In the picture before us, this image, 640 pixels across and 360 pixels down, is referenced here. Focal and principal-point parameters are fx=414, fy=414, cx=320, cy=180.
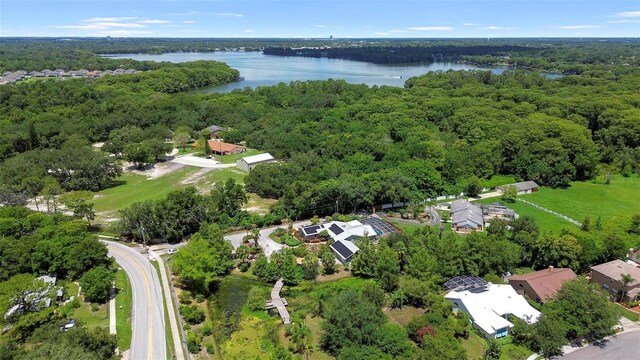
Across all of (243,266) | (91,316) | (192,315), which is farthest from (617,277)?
(91,316)

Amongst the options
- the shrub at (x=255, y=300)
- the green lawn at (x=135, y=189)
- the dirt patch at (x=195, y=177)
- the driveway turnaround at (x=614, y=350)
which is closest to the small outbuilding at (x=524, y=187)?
the driveway turnaround at (x=614, y=350)

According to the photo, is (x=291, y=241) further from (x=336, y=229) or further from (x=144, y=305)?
(x=144, y=305)

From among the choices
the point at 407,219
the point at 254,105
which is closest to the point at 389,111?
the point at 254,105

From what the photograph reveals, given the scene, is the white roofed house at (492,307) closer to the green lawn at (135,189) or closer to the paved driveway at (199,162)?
the green lawn at (135,189)

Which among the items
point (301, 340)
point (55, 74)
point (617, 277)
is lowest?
point (301, 340)

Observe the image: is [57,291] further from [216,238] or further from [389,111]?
[389,111]

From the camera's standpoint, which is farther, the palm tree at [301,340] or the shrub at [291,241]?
the shrub at [291,241]
